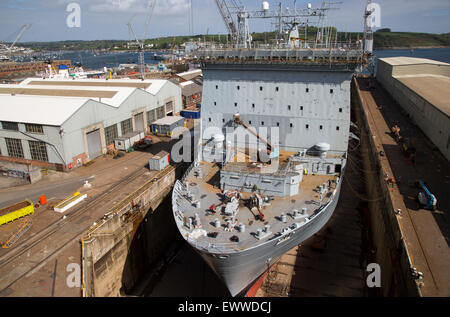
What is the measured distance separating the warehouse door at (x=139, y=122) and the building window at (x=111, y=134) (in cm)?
386

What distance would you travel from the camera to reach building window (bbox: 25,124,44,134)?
25.8 metres

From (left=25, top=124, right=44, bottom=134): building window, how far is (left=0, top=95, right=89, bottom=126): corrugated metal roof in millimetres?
366

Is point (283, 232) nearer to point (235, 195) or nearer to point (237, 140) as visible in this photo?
point (235, 195)

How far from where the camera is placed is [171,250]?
24297 millimetres

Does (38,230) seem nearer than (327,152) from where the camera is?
Yes

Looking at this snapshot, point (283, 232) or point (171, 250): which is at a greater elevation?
point (283, 232)

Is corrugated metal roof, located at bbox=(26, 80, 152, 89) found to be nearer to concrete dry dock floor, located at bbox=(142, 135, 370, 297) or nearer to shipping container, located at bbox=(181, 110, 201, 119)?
shipping container, located at bbox=(181, 110, 201, 119)

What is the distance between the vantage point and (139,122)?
119 ft

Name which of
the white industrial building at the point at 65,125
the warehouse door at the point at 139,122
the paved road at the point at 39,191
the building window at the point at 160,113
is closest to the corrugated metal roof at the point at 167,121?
the warehouse door at the point at 139,122

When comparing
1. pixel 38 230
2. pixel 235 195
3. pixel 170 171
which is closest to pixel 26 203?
pixel 38 230

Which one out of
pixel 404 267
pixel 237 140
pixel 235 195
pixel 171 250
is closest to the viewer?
pixel 404 267

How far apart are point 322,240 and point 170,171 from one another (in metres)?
13.6

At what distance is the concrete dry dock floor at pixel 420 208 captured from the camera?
41.4 ft

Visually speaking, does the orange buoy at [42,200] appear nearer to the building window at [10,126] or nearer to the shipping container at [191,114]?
the building window at [10,126]
